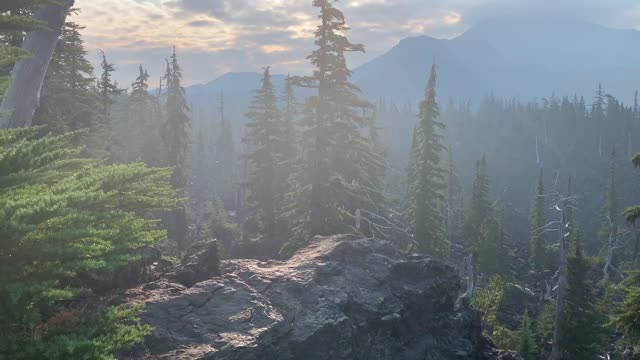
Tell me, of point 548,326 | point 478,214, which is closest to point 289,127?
point 478,214

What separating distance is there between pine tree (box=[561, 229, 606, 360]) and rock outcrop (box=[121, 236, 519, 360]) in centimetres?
1009

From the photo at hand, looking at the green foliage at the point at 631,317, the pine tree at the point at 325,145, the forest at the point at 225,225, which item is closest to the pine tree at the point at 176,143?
the forest at the point at 225,225

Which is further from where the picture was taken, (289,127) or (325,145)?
(289,127)

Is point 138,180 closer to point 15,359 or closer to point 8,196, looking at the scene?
point 8,196

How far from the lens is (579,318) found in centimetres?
2261

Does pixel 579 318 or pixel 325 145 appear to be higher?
pixel 325 145

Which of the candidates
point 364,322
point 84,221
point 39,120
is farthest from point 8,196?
point 39,120

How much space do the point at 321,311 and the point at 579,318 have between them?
1760 centimetres

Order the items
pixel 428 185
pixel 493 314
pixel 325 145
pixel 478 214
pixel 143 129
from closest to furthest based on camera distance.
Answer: pixel 325 145 → pixel 493 314 → pixel 428 185 → pixel 478 214 → pixel 143 129

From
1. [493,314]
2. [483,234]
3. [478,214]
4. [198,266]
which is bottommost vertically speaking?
[483,234]

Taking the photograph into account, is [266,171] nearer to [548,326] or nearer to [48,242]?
[548,326]

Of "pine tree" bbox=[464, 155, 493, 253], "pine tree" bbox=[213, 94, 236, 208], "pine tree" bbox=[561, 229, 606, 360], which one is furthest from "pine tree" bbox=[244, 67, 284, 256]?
"pine tree" bbox=[213, 94, 236, 208]

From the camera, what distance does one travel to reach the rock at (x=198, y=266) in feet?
36.0

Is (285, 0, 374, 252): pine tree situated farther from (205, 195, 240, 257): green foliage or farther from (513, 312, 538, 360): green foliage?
(205, 195, 240, 257): green foliage
